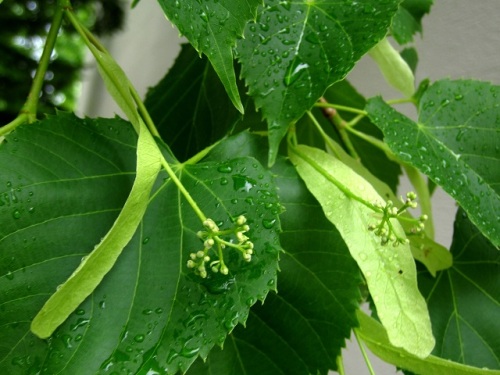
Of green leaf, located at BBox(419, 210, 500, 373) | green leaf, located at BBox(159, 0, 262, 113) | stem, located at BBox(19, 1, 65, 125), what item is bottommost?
green leaf, located at BBox(419, 210, 500, 373)

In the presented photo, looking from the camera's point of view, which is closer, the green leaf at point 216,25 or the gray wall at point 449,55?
the green leaf at point 216,25

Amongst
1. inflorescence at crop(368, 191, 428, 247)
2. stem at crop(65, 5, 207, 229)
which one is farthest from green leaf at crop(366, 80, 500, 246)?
stem at crop(65, 5, 207, 229)

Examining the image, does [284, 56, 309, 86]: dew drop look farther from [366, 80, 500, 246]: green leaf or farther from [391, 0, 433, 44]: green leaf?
[391, 0, 433, 44]: green leaf

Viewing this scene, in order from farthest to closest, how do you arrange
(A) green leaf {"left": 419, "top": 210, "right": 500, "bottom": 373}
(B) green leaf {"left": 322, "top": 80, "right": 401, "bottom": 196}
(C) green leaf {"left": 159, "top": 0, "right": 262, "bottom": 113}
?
(B) green leaf {"left": 322, "top": 80, "right": 401, "bottom": 196} < (A) green leaf {"left": 419, "top": 210, "right": 500, "bottom": 373} < (C) green leaf {"left": 159, "top": 0, "right": 262, "bottom": 113}

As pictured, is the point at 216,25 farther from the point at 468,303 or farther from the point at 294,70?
the point at 468,303

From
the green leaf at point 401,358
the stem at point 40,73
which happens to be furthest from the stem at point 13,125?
the green leaf at point 401,358

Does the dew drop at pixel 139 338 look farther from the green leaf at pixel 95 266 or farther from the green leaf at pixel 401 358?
the green leaf at pixel 401 358
